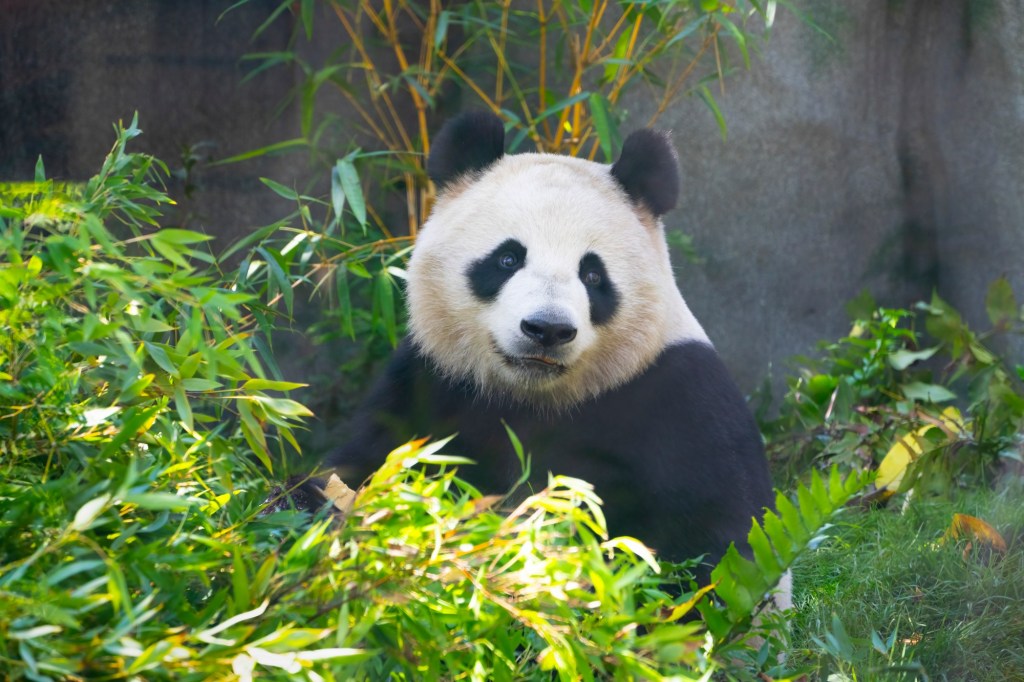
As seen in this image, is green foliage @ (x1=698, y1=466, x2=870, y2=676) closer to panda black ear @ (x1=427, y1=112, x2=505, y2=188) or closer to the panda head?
the panda head

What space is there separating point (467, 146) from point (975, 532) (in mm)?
1880

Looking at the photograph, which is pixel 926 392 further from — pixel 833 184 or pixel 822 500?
pixel 822 500

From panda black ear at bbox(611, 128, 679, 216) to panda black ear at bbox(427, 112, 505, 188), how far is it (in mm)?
354

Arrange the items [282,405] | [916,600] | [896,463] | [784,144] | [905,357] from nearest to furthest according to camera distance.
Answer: [282,405]
[916,600]
[896,463]
[905,357]
[784,144]

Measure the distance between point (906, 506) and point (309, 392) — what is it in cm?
265

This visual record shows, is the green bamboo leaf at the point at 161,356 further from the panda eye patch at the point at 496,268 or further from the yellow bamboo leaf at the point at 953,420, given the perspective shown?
the yellow bamboo leaf at the point at 953,420

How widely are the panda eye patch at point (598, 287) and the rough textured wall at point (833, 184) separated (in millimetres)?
2461

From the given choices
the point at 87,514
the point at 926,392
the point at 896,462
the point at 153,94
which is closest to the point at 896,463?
the point at 896,462

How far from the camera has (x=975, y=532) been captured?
320 cm

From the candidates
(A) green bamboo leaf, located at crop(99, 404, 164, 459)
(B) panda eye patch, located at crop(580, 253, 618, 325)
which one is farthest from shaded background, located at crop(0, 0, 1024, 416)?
(A) green bamboo leaf, located at crop(99, 404, 164, 459)

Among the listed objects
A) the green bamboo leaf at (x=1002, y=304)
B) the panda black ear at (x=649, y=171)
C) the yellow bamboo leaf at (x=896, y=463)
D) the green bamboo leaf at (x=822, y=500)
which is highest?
the panda black ear at (x=649, y=171)

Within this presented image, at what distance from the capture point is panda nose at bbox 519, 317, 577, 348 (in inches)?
98.8

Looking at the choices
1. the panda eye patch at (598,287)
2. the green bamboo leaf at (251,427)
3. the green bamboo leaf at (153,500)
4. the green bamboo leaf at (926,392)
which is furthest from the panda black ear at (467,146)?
the green bamboo leaf at (926,392)

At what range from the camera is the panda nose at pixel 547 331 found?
98.8 inches
